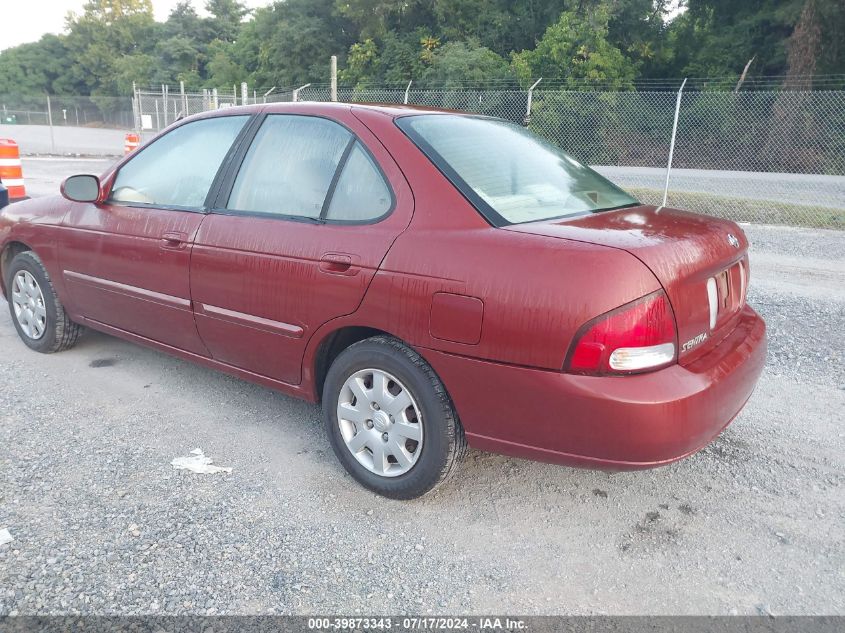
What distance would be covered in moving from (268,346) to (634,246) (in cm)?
174

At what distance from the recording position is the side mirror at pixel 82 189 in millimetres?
4016

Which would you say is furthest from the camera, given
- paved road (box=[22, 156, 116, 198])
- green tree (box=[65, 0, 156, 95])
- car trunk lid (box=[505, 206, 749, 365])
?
green tree (box=[65, 0, 156, 95])

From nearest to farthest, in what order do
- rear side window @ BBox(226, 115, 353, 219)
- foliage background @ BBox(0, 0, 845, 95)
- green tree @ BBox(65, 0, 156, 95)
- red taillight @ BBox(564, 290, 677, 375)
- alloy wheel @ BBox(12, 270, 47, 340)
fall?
1. red taillight @ BBox(564, 290, 677, 375)
2. rear side window @ BBox(226, 115, 353, 219)
3. alloy wheel @ BBox(12, 270, 47, 340)
4. foliage background @ BBox(0, 0, 845, 95)
5. green tree @ BBox(65, 0, 156, 95)

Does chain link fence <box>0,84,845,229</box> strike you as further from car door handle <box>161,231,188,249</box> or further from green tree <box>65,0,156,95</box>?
green tree <box>65,0,156,95</box>

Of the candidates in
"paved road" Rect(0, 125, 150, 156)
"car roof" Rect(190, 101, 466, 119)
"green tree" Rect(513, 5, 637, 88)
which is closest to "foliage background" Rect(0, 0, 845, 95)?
"green tree" Rect(513, 5, 637, 88)

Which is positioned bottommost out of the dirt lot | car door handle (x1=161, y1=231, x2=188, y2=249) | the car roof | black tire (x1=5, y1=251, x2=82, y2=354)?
the dirt lot

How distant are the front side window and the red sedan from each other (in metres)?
0.01

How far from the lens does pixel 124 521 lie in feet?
8.97

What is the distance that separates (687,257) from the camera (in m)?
2.53

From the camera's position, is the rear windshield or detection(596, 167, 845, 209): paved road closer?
the rear windshield

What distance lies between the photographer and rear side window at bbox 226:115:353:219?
313cm

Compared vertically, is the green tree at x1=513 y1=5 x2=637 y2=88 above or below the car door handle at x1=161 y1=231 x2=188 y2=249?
above

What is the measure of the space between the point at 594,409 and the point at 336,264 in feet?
4.02

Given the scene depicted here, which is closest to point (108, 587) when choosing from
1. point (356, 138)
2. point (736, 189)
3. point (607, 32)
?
point (356, 138)
